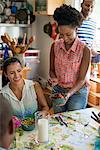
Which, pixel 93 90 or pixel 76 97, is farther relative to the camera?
pixel 93 90

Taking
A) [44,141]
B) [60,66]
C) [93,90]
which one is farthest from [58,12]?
[93,90]

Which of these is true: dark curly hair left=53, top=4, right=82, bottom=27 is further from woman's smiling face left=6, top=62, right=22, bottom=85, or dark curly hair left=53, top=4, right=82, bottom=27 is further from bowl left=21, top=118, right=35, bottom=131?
bowl left=21, top=118, right=35, bottom=131

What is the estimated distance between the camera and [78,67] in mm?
2191

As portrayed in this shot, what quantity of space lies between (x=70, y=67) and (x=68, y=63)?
0.12ft

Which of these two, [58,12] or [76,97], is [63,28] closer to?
[58,12]

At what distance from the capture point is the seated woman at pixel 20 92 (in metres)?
2.06

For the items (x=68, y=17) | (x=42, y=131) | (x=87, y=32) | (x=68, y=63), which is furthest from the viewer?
(x=87, y=32)

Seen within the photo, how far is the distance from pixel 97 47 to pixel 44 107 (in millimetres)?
1641

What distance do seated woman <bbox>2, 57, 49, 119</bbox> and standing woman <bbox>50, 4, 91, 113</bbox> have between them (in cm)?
15

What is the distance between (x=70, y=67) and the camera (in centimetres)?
220

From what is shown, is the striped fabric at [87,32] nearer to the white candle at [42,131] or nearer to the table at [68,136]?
the table at [68,136]

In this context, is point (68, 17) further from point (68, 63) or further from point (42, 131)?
point (42, 131)

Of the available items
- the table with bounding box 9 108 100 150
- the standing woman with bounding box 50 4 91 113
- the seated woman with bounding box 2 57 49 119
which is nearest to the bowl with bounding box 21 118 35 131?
the table with bounding box 9 108 100 150

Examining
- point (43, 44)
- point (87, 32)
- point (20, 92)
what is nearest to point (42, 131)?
point (20, 92)
